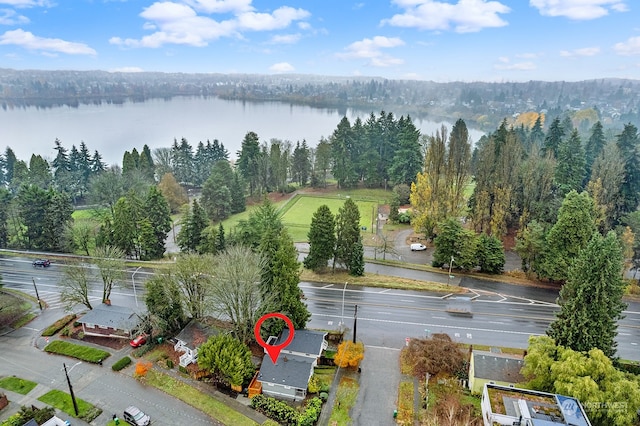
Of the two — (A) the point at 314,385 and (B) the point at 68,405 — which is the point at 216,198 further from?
(A) the point at 314,385

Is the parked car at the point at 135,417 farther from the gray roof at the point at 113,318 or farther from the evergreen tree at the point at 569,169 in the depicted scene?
the evergreen tree at the point at 569,169

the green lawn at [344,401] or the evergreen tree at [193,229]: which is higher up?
the evergreen tree at [193,229]

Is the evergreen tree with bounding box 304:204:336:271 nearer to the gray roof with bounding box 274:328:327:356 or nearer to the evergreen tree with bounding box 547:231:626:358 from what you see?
the gray roof with bounding box 274:328:327:356

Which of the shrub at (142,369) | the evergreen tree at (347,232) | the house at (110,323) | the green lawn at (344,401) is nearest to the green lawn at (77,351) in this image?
the house at (110,323)

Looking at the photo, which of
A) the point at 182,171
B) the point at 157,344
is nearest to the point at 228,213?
the point at 182,171

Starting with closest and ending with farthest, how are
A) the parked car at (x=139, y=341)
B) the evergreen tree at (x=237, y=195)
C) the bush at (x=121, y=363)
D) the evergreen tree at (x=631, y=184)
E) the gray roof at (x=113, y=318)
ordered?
1. the bush at (x=121, y=363)
2. the parked car at (x=139, y=341)
3. the gray roof at (x=113, y=318)
4. the evergreen tree at (x=631, y=184)
5. the evergreen tree at (x=237, y=195)
